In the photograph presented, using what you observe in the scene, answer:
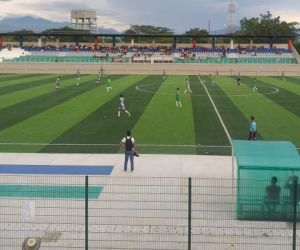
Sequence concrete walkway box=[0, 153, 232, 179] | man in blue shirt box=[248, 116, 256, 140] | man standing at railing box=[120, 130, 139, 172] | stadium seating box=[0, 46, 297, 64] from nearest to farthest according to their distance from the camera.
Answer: man standing at railing box=[120, 130, 139, 172]
concrete walkway box=[0, 153, 232, 179]
man in blue shirt box=[248, 116, 256, 140]
stadium seating box=[0, 46, 297, 64]

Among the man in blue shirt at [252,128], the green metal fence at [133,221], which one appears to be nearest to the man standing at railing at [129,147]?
the green metal fence at [133,221]

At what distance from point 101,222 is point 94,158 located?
7.62 m

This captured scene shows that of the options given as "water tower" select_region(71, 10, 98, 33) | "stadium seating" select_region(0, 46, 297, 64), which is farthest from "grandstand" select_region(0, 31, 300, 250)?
"water tower" select_region(71, 10, 98, 33)

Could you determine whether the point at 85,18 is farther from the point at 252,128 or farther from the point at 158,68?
the point at 252,128

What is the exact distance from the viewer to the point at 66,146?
21.7 metres

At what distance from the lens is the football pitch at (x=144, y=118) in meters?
22.3

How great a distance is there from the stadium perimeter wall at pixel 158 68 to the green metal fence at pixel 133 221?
186ft

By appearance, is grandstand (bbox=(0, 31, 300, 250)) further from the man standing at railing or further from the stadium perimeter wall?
the stadium perimeter wall

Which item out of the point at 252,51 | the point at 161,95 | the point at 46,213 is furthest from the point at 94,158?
the point at 252,51

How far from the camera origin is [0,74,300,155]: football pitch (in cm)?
2228

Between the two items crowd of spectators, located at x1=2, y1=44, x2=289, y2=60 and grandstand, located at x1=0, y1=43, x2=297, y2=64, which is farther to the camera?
crowd of spectators, located at x1=2, y1=44, x2=289, y2=60

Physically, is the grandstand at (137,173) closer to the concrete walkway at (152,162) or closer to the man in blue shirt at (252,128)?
the concrete walkway at (152,162)

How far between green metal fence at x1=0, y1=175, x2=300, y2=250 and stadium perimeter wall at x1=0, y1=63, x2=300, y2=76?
56.8 meters

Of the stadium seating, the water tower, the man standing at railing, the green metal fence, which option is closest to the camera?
the green metal fence
